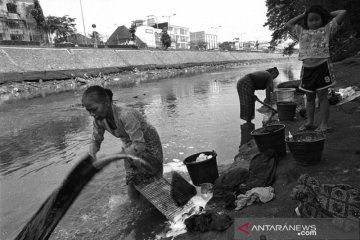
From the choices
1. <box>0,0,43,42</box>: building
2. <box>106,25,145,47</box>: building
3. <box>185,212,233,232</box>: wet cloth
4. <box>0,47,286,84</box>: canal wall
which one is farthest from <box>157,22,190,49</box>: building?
<box>185,212,233,232</box>: wet cloth

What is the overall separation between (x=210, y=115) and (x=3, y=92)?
22774 millimetres

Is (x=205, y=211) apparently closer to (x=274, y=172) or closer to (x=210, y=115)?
(x=274, y=172)

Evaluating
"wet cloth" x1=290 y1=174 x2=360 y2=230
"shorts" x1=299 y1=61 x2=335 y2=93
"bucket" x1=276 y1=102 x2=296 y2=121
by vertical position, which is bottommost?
"bucket" x1=276 y1=102 x2=296 y2=121

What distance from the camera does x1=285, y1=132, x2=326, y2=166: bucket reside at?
11.9 feet

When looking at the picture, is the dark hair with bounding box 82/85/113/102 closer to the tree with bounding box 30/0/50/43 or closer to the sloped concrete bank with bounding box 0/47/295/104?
the sloped concrete bank with bounding box 0/47/295/104

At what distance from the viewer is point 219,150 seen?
675 cm

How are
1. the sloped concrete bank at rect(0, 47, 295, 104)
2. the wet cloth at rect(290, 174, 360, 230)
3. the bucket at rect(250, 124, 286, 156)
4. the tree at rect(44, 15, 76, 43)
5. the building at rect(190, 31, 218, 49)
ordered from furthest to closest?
the building at rect(190, 31, 218, 49) < the tree at rect(44, 15, 76, 43) < the sloped concrete bank at rect(0, 47, 295, 104) < the bucket at rect(250, 124, 286, 156) < the wet cloth at rect(290, 174, 360, 230)

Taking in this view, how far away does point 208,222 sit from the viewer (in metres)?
3.42

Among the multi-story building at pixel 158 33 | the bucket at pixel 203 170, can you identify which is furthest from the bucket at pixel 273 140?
the multi-story building at pixel 158 33

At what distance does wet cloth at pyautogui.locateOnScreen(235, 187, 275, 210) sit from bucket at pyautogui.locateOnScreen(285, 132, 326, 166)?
0.55 meters

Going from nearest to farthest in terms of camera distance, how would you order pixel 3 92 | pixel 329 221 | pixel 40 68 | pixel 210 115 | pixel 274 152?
pixel 329 221 < pixel 274 152 < pixel 210 115 < pixel 3 92 < pixel 40 68

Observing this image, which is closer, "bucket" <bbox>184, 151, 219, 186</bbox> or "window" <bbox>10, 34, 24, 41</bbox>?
"bucket" <bbox>184, 151, 219, 186</bbox>

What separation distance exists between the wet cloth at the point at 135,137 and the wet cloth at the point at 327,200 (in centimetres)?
194

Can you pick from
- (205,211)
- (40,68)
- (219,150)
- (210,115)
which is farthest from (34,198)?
(40,68)
